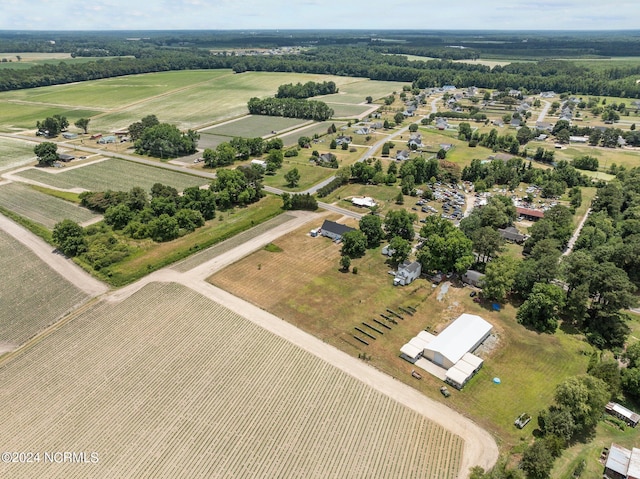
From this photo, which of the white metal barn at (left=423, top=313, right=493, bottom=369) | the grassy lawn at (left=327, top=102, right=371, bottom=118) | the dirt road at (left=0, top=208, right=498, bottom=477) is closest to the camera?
the dirt road at (left=0, top=208, right=498, bottom=477)

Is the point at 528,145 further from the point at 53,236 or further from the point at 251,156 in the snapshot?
the point at 53,236

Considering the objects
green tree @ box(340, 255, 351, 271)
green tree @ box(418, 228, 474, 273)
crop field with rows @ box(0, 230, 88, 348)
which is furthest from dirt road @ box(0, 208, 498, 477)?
green tree @ box(418, 228, 474, 273)

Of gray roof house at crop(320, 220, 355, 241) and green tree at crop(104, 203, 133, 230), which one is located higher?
green tree at crop(104, 203, 133, 230)

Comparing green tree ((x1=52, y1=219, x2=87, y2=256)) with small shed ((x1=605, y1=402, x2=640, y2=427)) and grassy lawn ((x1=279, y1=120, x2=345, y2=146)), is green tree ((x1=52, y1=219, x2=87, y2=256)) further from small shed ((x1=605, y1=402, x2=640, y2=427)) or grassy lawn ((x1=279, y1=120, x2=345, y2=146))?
grassy lawn ((x1=279, y1=120, x2=345, y2=146))

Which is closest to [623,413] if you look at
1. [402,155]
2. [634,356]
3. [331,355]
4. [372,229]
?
Result: [634,356]

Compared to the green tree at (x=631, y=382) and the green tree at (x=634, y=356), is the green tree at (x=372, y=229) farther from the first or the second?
the green tree at (x=631, y=382)

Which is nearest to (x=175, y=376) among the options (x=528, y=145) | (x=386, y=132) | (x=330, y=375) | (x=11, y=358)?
(x=330, y=375)
